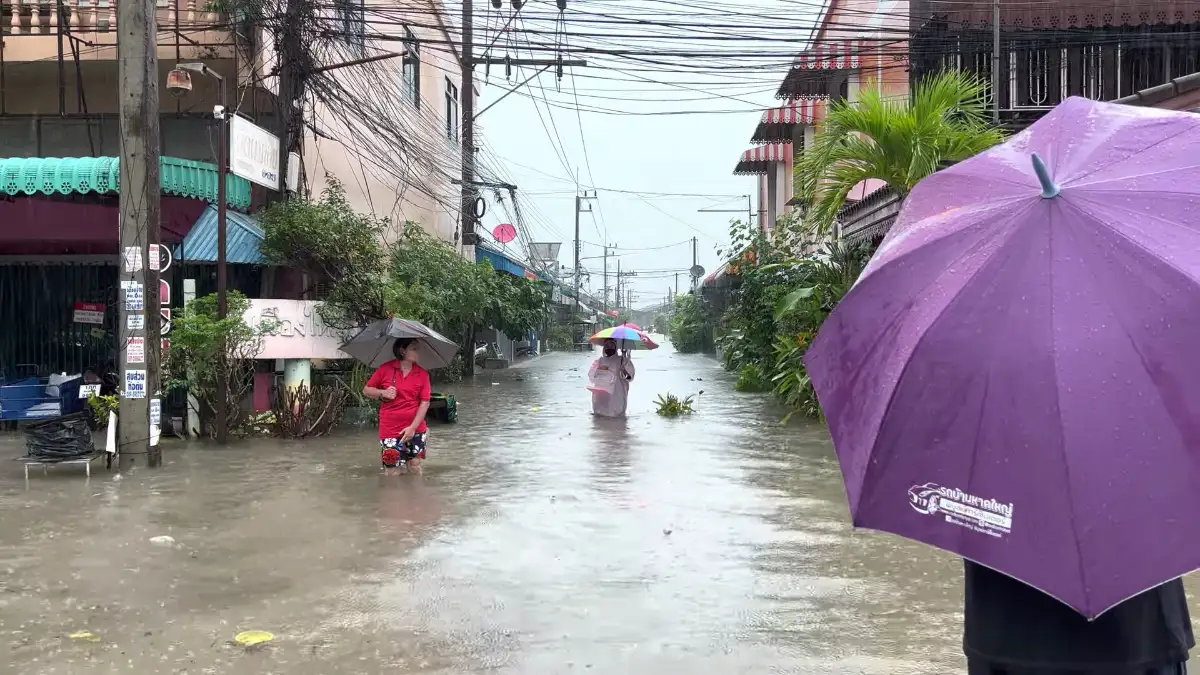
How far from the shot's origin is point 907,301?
237 cm

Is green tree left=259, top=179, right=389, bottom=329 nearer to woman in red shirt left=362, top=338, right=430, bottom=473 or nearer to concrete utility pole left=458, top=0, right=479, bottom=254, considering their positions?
woman in red shirt left=362, top=338, right=430, bottom=473

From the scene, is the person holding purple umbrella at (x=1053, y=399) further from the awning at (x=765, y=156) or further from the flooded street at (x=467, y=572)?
the awning at (x=765, y=156)

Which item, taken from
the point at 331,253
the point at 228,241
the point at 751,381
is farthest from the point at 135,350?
the point at 751,381

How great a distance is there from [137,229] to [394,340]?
2.67 m

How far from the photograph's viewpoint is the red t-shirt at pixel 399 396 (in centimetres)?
988

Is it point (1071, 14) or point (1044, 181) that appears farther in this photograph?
point (1071, 14)

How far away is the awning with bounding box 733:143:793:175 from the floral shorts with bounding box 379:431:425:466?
2602cm

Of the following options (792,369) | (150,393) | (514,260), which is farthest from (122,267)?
(514,260)

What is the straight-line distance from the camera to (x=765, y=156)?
35.8 meters

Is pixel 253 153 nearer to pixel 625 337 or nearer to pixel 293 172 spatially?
pixel 293 172

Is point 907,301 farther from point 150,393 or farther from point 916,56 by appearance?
point 916,56

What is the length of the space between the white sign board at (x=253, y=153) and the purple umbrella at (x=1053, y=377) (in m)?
10.8

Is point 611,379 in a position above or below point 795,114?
below

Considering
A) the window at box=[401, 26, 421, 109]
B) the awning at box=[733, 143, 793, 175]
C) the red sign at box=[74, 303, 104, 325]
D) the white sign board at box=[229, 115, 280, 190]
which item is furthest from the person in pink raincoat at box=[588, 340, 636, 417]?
the awning at box=[733, 143, 793, 175]
